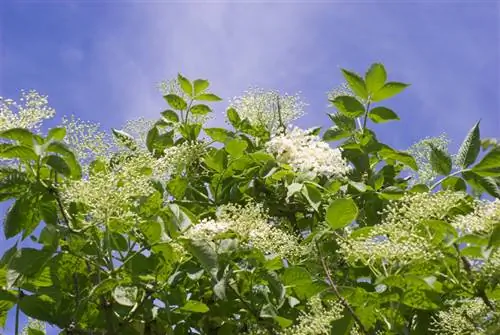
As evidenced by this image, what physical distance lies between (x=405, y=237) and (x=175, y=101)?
123 cm

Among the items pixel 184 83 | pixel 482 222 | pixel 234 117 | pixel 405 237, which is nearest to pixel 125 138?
pixel 184 83

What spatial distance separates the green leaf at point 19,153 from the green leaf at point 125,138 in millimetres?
761

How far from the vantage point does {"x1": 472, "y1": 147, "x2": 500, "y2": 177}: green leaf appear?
250 centimetres

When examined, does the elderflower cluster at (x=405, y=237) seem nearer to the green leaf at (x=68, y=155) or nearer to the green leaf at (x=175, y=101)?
the green leaf at (x=68, y=155)

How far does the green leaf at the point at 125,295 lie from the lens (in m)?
2.11

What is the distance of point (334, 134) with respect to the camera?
2715 millimetres

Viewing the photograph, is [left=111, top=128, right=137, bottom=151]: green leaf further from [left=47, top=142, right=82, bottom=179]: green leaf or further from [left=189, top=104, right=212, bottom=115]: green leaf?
[left=47, top=142, right=82, bottom=179]: green leaf

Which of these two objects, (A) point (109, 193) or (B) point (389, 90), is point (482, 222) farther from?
(A) point (109, 193)

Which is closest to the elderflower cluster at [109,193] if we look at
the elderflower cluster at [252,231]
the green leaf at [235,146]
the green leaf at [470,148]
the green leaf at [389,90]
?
the elderflower cluster at [252,231]

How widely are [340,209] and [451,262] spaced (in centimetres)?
33

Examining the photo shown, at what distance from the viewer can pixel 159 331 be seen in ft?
7.74

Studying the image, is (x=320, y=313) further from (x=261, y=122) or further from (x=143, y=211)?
(x=261, y=122)

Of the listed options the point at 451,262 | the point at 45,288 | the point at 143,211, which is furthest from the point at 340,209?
the point at 45,288

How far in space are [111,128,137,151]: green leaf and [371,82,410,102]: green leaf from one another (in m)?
0.92
